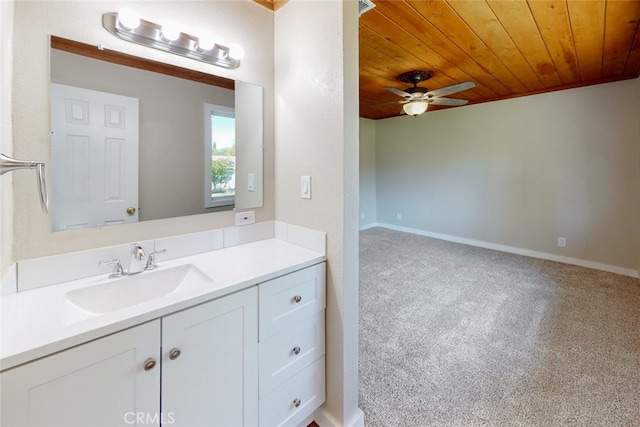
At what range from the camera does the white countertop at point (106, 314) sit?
74 centimetres

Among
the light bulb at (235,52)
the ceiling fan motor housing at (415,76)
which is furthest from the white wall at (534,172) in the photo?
the light bulb at (235,52)

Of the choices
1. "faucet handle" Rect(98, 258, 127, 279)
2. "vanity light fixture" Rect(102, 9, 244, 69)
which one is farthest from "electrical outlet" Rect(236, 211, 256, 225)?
"vanity light fixture" Rect(102, 9, 244, 69)

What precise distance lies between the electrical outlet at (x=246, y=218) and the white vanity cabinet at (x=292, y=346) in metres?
0.57

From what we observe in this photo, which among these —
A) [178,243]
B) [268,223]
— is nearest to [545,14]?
[268,223]

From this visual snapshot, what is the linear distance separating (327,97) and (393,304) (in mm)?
2063

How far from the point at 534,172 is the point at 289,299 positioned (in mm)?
4327

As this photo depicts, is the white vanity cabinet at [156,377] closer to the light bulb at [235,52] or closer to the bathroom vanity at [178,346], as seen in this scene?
the bathroom vanity at [178,346]

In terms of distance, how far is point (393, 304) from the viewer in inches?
106

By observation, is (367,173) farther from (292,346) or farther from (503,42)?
(292,346)

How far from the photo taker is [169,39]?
4.41 ft

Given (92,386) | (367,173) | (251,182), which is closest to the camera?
(92,386)

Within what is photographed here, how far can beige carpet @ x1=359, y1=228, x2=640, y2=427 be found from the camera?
1521mm

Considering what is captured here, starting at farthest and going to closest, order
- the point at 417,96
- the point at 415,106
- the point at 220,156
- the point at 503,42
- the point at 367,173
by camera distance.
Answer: the point at 367,173
the point at 415,106
the point at 417,96
the point at 503,42
the point at 220,156

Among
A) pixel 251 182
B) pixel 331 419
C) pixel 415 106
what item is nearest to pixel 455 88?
pixel 415 106
